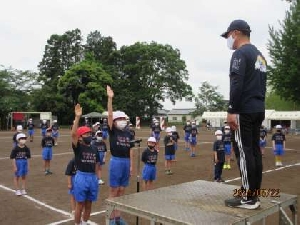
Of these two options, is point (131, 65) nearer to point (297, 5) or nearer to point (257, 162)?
point (297, 5)

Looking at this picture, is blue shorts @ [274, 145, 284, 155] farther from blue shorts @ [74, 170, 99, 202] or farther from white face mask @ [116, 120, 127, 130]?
blue shorts @ [74, 170, 99, 202]

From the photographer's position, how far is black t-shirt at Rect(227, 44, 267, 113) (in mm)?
4277

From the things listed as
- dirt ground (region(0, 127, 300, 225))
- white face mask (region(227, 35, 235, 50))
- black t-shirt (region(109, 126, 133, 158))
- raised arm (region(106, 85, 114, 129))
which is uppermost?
white face mask (region(227, 35, 235, 50))

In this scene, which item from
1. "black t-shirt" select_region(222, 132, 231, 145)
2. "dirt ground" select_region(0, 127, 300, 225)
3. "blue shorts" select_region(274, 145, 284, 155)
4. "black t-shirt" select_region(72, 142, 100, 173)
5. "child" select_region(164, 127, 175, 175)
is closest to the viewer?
"black t-shirt" select_region(72, 142, 100, 173)

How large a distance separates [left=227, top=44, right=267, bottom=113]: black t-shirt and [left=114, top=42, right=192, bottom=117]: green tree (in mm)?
55433

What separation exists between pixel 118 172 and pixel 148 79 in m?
55.1

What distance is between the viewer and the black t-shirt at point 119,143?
24.0 feet

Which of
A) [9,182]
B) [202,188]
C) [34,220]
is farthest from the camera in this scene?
[9,182]

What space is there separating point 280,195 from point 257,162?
1176mm

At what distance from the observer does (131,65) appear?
6172 centimetres

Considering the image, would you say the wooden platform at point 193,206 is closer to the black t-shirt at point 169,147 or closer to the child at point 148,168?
the child at point 148,168

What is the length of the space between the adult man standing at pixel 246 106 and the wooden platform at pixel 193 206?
29 centimetres

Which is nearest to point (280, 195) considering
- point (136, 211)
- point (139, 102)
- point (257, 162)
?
point (257, 162)

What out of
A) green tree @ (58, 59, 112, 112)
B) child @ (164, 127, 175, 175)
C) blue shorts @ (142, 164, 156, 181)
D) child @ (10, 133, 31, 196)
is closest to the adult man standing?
blue shorts @ (142, 164, 156, 181)
